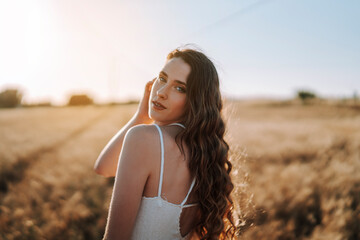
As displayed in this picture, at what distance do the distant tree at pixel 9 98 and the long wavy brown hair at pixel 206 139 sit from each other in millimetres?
65122

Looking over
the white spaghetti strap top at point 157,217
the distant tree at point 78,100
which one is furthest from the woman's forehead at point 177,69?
the distant tree at point 78,100

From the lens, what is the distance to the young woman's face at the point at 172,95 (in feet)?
5.24

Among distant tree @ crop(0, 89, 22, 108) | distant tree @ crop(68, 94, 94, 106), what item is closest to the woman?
distant tree @ crop(68, 94, 94, 106)

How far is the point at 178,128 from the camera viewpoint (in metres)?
1.52

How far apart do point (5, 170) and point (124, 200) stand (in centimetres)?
735

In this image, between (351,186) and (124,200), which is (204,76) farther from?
(351,186)

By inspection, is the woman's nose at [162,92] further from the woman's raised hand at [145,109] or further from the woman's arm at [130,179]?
the woman's raised hand at [145,109]

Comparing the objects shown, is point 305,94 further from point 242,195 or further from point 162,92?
point 162,92

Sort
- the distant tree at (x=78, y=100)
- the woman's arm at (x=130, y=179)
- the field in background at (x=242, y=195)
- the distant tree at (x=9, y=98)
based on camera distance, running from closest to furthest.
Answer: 1. the woman's arm at (x=130, y=179)
2. the field in background at (x=242, y=195)
3. the distant tree at (x=78, y=100)
4. the distant tree at (x=9, y=98)

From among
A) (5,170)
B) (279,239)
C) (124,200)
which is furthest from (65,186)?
(124,200)

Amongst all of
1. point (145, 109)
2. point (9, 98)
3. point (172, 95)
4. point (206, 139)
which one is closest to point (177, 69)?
point (172, 95)

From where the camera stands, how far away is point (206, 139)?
1637 mm

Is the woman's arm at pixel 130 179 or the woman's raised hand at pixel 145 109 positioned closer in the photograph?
the woman's arm at pixel 130 179

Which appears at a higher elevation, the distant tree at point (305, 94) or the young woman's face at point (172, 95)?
the young woman's face at point (172, 95)
